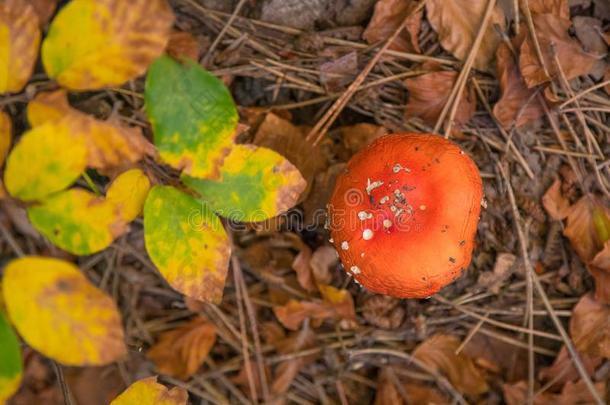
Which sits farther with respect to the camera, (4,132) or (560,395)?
(560,395)

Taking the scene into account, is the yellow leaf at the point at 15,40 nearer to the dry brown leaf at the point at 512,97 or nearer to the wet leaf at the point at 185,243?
the wet leaf at the point at 185,243

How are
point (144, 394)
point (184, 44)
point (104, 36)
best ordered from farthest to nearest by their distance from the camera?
1. point (184, 44)
2. point (144, 394)
3. point (104, 36)

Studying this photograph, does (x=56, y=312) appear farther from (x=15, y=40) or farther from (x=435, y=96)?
(x=435, y=96)

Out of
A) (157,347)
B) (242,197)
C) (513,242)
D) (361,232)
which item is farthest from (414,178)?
(157,347)

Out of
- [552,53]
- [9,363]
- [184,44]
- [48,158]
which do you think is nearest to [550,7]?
[552,53]

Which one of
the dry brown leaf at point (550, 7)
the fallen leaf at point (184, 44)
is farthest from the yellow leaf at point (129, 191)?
the dry brown leaf at point (550, 7)

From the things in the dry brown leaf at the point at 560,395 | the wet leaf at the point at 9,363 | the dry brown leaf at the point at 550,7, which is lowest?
the dry brown leaf at the point at 560,395

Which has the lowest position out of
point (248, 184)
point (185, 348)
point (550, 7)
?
point (185, 348)
